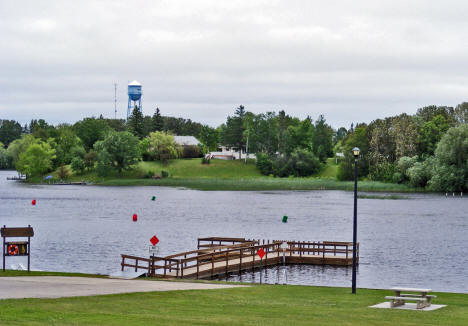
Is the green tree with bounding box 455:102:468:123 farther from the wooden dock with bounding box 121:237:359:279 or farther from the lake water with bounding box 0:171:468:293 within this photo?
the wooden dock with bounding box 121:237:359:279

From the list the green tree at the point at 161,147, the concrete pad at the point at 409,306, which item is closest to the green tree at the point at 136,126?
the green tree at the point at 161,147

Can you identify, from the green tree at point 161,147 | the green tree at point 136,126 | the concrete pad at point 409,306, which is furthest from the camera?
the green tree at point 136,126

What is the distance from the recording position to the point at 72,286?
27.1 m

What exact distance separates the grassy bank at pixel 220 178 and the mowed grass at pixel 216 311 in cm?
11462

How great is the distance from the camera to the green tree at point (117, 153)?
168 meters

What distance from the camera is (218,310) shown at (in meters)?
22.0

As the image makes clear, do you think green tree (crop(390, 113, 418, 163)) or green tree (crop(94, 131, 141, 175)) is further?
green tree (crop(94, 131, 141, 175))

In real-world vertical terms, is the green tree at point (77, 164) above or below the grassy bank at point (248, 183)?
above

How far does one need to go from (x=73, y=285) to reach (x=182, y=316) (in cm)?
854

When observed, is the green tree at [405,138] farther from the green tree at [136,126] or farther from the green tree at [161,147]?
the green tree at [136,126]

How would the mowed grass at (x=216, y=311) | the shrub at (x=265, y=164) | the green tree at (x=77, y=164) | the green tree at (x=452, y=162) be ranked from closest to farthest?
the mowed grass at (x=216, y=311), the green tree at (x=452, y=162), the green tree at (x=77, y=164), the shrub at (x=265, y=164)

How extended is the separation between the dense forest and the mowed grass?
10342cm

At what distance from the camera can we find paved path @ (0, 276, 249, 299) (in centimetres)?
2459

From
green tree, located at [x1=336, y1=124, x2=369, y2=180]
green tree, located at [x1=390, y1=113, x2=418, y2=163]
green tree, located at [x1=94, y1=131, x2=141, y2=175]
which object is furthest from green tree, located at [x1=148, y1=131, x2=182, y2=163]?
green tree, located at [x1=390, y1=113, x2=418, y2=163]
